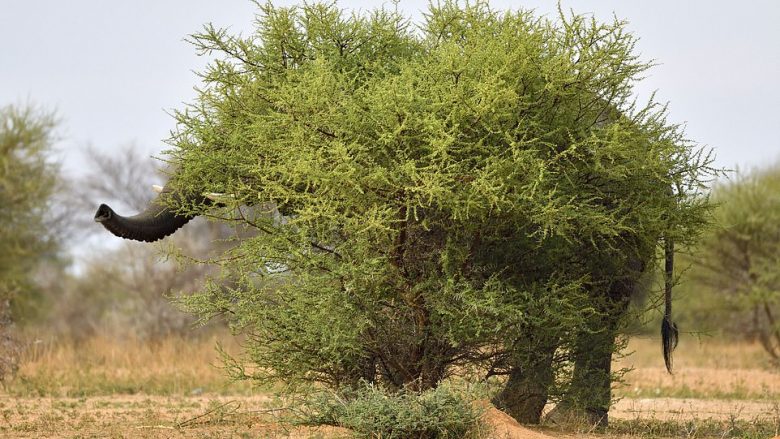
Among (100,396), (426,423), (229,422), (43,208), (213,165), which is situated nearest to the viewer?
(426,423)

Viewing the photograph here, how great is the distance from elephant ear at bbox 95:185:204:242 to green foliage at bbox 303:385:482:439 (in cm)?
264

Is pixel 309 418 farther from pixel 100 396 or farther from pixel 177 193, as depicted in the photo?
pixel 100 396

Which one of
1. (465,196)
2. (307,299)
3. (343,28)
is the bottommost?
(307,299)

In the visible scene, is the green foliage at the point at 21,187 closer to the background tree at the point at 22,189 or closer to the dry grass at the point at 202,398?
the background tree at the point at 22,189

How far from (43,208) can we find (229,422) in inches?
845

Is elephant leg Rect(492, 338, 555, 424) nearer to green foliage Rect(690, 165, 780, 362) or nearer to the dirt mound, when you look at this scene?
the dirt mound

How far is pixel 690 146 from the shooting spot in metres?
11.4

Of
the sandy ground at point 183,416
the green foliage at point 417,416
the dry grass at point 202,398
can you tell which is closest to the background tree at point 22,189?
the dry grass at point 202,398

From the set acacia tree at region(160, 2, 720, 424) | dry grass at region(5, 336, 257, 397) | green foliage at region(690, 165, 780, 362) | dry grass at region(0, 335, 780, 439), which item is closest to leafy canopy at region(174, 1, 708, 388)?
acacia tree at region(160, 2, 720, 424)

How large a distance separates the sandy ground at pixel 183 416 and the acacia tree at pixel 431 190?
0.81m

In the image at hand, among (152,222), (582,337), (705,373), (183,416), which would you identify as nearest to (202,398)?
(183,416)

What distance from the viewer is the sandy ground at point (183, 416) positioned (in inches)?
413

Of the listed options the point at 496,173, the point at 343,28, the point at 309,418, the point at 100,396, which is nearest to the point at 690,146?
the point at 496,173

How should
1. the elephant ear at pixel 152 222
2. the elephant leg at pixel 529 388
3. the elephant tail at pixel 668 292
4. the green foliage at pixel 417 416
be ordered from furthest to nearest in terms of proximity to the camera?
the elephant tail at pixel 668 292 → the elephant leg at pixel 529 388 → the elephant ear at pixel 152 222 → the green foliage at pixel 417 416
